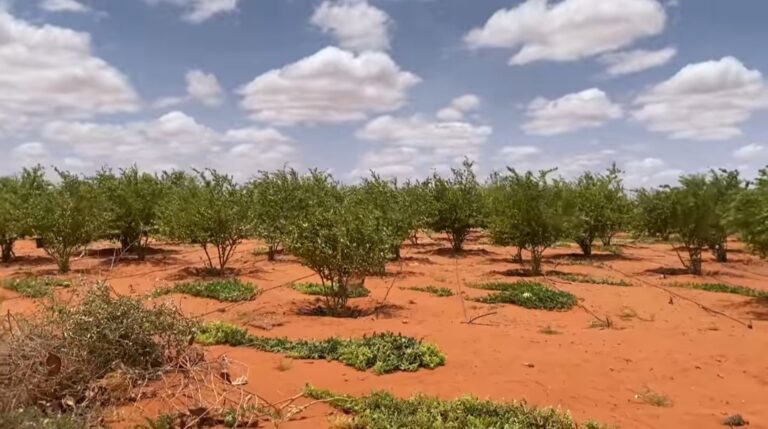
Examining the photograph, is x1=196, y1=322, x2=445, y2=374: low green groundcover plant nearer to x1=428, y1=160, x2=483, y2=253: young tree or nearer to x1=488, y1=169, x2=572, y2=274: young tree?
x1=488, y1=169, x2=572, y2=274: young tree

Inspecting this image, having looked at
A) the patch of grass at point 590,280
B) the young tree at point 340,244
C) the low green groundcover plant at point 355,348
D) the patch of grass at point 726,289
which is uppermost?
the young tree at point 340,244

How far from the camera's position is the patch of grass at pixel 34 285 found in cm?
1241

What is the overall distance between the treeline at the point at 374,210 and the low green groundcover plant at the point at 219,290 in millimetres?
1291

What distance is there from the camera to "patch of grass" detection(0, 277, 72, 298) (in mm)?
12414

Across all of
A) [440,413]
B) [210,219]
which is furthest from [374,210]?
[440,413]

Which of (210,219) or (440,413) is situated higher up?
(210,219)

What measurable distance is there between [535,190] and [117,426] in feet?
46.5

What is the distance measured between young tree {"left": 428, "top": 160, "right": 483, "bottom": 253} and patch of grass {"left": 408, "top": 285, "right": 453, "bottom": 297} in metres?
8.61

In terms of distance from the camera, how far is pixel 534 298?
13445 mm

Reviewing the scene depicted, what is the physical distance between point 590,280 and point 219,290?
9290 millimetres

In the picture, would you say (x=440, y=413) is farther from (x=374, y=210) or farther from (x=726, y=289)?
(x=726, y=289)

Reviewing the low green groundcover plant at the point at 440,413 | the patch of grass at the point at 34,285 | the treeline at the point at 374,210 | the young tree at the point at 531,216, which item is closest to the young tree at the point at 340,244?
the treeline at the point at 374,210

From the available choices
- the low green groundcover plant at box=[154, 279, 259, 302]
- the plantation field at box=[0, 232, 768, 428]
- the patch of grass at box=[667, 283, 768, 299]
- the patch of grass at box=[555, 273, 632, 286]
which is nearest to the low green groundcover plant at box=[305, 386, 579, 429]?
the plantation field at box=[0, 232, 768, 428]

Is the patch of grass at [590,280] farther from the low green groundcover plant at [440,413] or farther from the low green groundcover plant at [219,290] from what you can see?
the low green groundcover plant at [440,413]
